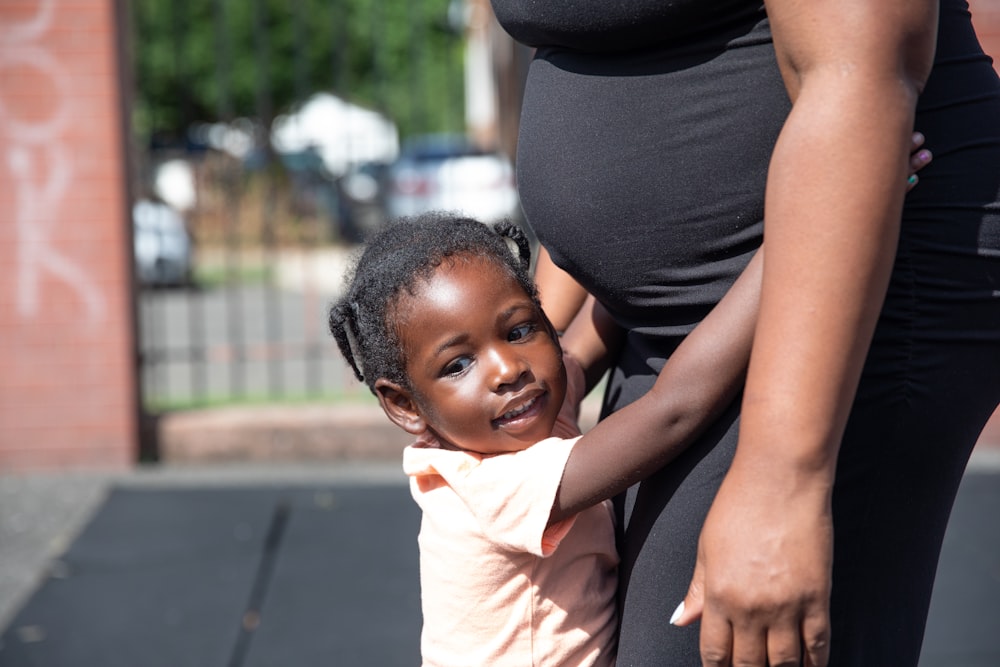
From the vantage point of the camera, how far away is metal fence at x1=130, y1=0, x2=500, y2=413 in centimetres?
655

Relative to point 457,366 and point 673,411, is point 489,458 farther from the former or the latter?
point 673,411

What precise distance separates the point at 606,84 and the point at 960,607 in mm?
3166

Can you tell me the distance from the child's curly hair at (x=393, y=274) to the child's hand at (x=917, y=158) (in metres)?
0.55

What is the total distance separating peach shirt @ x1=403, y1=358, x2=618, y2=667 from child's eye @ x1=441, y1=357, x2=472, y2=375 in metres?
0.10

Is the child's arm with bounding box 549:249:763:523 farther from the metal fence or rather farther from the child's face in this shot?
the metal fence

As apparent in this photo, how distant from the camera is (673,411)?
1.36 m

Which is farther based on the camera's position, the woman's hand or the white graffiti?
the white graffiti

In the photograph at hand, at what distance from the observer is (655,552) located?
4.73 ft

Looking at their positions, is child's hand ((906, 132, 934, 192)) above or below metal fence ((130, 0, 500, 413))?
above

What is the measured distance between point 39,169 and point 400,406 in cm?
434

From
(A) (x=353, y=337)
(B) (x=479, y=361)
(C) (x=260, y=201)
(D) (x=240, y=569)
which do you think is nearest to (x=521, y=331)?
(B) (x=479, y=361)

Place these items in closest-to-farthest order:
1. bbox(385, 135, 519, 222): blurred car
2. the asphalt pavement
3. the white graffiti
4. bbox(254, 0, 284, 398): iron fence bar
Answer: the asphalt pavement, the white graffiti, bbox(254, 0, 284, 398): iron fence bar, bbox(385, 135, 519, 222): blurred car

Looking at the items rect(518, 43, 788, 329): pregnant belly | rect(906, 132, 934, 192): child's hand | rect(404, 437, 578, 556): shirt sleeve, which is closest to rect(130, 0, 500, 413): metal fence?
rect(404, 437, 578, 556): shirt sleeve

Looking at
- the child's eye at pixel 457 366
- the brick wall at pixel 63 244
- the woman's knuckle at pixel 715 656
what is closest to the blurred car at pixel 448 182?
the brick wall at pixel 63 244
